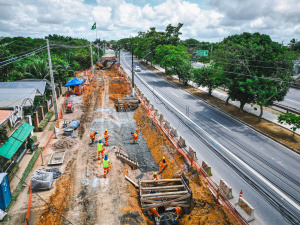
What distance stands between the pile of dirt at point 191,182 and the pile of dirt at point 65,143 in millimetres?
7274

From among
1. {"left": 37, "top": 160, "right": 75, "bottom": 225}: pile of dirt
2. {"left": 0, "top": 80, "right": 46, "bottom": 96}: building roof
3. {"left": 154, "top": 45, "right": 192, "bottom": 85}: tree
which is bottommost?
{"left": 37, "top": 160, "right": 75, "bottom": 225}: pile of dirt

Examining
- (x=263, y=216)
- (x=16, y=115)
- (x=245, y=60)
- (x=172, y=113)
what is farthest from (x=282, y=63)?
(x=16, y=115)

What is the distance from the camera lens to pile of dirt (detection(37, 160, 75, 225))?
417 inches

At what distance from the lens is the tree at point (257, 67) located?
71.9ft

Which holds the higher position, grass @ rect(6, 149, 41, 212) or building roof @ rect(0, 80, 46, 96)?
building roof @ rect(0, 80, 46, 96)

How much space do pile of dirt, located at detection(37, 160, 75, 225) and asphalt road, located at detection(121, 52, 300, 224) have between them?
382 inches

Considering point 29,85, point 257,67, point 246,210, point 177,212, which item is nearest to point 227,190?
point 246,210

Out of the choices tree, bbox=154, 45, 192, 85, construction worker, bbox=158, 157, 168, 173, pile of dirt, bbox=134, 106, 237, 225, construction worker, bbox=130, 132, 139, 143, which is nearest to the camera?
pile of dirt, bbox=134, 106, 237, 225

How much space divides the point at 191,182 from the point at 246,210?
3.65m

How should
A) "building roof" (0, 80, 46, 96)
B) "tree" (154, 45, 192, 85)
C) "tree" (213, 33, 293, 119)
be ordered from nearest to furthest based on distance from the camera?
"tree" (213, 33, 293, 119) → "building roof" (0, 80, 46, 96) → "tree" (154, 45, 192, 85)

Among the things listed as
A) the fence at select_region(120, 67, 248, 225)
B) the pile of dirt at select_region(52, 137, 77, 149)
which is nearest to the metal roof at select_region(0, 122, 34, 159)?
the pile of dirt at select_region(52, 137, 77, 149)

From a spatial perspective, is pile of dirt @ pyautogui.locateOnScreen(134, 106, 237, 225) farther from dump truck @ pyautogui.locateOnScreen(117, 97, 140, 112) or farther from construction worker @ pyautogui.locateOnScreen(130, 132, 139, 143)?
dump truck @ pyautogui.locateOnScreen(117, 97, 140, 112)

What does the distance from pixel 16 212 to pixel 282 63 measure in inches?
1048

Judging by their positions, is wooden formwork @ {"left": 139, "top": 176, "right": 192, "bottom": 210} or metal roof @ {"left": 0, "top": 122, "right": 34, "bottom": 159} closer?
wooden formwork @ {"left": 139, "top": 176, "right": 192, "bottom": 210}
